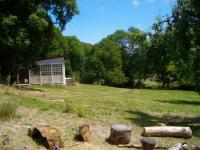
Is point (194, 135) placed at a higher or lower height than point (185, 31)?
lower

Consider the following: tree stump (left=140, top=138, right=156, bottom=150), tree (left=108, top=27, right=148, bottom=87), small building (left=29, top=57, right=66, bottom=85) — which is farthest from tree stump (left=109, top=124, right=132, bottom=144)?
tree (left=108, top=27, right=148, bottom=87)

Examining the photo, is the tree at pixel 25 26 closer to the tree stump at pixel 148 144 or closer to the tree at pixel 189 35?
the tree at pixel 189 35

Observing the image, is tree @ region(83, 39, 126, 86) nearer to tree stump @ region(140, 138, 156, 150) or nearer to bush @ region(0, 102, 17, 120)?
bush @ region(0, 102, 17, 120)

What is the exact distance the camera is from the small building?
151 ft

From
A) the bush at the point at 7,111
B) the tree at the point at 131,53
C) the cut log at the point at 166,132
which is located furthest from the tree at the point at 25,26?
the tree at the point at 131,53

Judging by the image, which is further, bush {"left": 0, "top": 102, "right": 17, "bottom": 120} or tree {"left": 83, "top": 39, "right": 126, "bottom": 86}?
tree {"left": 83, "top": 39, "right": 126, "bottom": 86}

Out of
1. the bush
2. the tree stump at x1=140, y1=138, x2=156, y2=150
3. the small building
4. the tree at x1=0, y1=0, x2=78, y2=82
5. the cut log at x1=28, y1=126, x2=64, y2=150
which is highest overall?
the tree at x1=0, y1=0, x2=78, y2=82

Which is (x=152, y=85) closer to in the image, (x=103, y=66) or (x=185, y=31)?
(x=103, y=66)

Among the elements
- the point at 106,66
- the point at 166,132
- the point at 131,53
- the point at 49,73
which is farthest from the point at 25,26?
the point at 131,53

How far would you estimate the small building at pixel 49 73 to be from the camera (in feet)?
151

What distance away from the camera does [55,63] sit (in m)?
46.4

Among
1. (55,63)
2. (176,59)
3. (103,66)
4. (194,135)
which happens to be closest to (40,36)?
(55,63)

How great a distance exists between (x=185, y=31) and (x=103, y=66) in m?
60.7

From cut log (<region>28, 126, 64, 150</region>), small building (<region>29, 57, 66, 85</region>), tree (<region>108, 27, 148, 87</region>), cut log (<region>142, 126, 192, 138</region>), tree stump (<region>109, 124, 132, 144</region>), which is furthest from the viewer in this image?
tree (<region>108, 27, 148, 87</region>)
